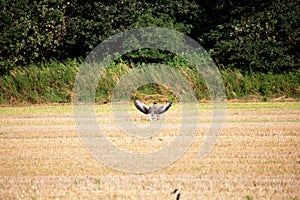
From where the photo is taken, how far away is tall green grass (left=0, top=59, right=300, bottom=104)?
74.0 ft

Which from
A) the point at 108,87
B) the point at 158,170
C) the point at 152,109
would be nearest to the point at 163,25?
the point at 108,87

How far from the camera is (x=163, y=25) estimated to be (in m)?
30.3

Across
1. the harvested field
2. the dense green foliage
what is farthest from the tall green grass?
the harvested field

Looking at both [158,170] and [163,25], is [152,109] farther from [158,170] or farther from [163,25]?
[163,25]

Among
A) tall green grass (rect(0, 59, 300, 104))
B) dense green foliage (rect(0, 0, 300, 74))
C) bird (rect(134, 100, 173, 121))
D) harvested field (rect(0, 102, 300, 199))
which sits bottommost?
harvested field (rect(0, 102, 300, 199))

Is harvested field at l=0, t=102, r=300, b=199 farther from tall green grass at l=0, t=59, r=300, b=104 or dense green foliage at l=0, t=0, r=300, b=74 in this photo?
dense green foliage at l=0, t=0, r=300, b=74

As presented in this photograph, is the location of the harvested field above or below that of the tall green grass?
below

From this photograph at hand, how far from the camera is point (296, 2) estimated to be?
27922 millimetres

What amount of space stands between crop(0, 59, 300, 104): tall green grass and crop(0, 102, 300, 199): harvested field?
7.05 m

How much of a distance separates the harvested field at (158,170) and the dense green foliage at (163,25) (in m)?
12.7

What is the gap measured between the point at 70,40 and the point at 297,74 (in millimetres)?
10927

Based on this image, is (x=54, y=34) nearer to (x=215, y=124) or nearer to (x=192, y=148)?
(x=215, y=124)

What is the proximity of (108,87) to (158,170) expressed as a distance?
1397 cm

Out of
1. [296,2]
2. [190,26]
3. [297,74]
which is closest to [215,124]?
[297,74]
